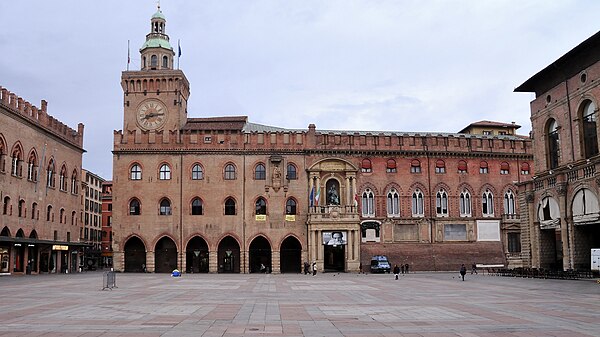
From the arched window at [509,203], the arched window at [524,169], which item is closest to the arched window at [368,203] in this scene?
the arched window at [509,203]

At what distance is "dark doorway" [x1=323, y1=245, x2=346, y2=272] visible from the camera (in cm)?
6191

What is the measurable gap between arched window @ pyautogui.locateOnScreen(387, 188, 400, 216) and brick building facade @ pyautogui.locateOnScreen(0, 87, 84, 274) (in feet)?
113

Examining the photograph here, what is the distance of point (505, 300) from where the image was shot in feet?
80.4

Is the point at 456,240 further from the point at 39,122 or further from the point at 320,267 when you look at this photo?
the point at 39,122

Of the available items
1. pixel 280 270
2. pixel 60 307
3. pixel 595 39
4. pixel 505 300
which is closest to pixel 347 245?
pixel 280 270

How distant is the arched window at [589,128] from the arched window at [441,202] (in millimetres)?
23060

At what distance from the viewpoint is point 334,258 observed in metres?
63.1

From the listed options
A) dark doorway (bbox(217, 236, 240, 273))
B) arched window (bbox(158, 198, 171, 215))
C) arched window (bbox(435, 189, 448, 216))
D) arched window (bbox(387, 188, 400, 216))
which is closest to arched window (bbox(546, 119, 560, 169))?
arched window (bbox(435, 189, 448, 216))

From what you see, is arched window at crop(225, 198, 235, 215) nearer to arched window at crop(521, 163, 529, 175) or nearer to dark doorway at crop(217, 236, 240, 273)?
dark doorway at crop(217, 236, 240, 273)

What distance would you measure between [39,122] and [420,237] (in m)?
40.8

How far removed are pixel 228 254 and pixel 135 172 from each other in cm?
1294

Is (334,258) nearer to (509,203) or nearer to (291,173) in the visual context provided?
(291,173)

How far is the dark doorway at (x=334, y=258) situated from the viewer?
203 feet

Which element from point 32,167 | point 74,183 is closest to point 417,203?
point 32,167
